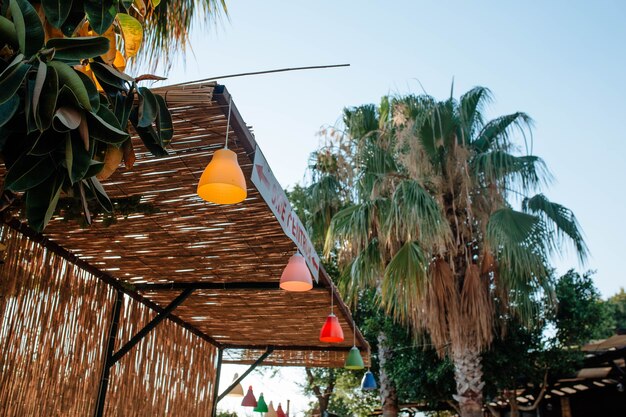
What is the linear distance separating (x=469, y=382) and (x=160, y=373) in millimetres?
4368

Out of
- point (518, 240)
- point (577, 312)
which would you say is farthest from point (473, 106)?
point (577, 312)

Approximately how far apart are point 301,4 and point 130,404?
5898mm

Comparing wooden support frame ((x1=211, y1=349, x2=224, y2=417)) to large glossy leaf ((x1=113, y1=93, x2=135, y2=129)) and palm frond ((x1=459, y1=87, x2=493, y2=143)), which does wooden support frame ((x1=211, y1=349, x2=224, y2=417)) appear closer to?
palm frond ((x1=459, y1=87, x2=493, y2=143))

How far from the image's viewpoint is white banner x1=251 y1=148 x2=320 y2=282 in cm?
263

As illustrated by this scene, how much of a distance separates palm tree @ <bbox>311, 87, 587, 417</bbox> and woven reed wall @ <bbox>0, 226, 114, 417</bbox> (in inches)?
161

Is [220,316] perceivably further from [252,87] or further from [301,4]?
[301,4]

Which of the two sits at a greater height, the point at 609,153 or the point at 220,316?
the point at 609,153

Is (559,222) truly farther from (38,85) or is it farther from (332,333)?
(38,85)

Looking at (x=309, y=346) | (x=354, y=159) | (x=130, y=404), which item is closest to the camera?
(x=130, y=404)

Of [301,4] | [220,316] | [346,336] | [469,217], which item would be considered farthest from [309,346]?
[301,4]

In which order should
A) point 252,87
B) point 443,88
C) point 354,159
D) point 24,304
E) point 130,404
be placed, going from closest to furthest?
point 252,87 → point 24,304 → point 130,404 → point 443,88 → point 354,159

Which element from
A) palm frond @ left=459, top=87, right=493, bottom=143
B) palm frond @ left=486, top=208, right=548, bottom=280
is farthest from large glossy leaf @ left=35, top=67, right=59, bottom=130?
palm frond @ left=459, top=87, right=493, bottom=143

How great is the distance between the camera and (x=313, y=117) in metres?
10.9

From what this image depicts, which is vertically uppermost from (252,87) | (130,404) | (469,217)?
(469,217)
